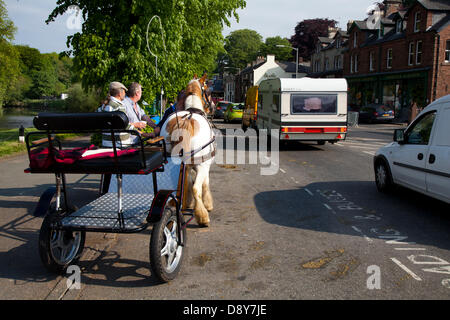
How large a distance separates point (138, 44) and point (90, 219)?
31.7 feet

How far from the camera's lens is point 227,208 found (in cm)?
727

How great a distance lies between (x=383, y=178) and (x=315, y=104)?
23.9 ft

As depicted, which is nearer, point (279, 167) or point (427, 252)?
point (427, 252)

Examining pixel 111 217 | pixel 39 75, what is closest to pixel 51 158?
pixel 111 217

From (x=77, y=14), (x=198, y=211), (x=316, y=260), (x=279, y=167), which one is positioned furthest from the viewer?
(x=77, y=14)

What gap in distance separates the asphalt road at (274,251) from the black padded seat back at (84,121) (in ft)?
5.15

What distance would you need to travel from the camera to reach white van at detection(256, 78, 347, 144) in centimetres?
1515

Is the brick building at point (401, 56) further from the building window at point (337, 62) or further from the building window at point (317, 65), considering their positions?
the building window at point (317, 65)

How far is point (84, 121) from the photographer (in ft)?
13.0

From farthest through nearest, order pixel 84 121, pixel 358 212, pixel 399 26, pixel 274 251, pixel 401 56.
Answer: pixel 399 26 → pixel 401 56 → pixel 358 212 → pixel 274 251 → pixel 84 121

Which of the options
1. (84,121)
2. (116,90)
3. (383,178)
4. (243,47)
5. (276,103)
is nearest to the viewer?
(84,121)

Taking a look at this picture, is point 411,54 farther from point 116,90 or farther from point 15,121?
point 15,121
